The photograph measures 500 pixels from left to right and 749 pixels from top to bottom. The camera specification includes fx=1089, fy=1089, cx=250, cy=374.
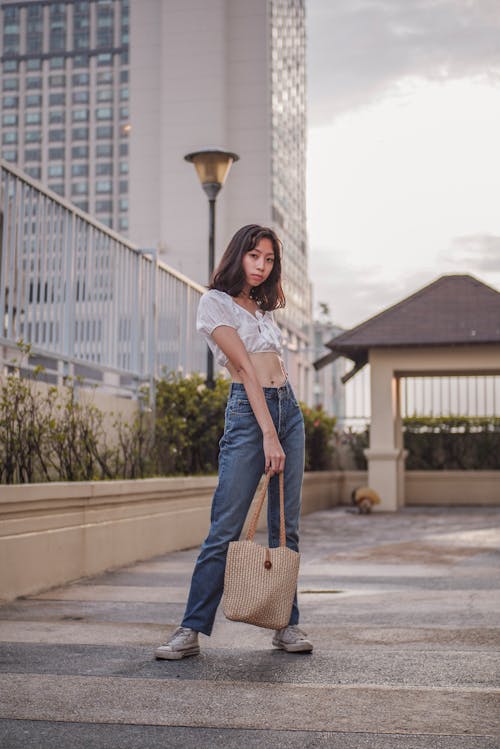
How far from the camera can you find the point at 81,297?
8875 millimetres

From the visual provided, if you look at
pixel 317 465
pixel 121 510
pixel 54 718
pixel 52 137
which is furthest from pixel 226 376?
pixel 52 137

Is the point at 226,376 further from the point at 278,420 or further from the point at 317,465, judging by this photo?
the point at 278,420

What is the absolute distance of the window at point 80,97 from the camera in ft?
443

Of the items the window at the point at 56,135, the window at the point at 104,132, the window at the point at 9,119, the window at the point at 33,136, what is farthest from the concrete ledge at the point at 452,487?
the window at the point at 9,119

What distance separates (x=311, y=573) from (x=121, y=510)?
1449mm

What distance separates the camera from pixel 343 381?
807 inches

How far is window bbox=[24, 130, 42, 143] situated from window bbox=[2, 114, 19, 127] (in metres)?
2.04

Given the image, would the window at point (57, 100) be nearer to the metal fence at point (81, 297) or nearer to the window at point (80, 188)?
the window at point (80, 188)

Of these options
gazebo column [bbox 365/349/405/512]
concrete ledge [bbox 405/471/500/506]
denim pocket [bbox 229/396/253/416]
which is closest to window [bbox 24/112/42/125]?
concrete ledge [bbox 405/471/500/506]

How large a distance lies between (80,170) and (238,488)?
130654mm

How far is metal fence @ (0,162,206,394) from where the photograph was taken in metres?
7.34

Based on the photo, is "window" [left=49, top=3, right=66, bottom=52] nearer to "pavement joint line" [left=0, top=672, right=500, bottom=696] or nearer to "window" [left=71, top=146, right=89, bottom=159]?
"window" [left=71, top=146, right=89, bottom=159]

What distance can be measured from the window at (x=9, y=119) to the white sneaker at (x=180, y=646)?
13605 centimetres

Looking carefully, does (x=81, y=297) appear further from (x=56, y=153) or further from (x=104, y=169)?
(x=56, y=153)
